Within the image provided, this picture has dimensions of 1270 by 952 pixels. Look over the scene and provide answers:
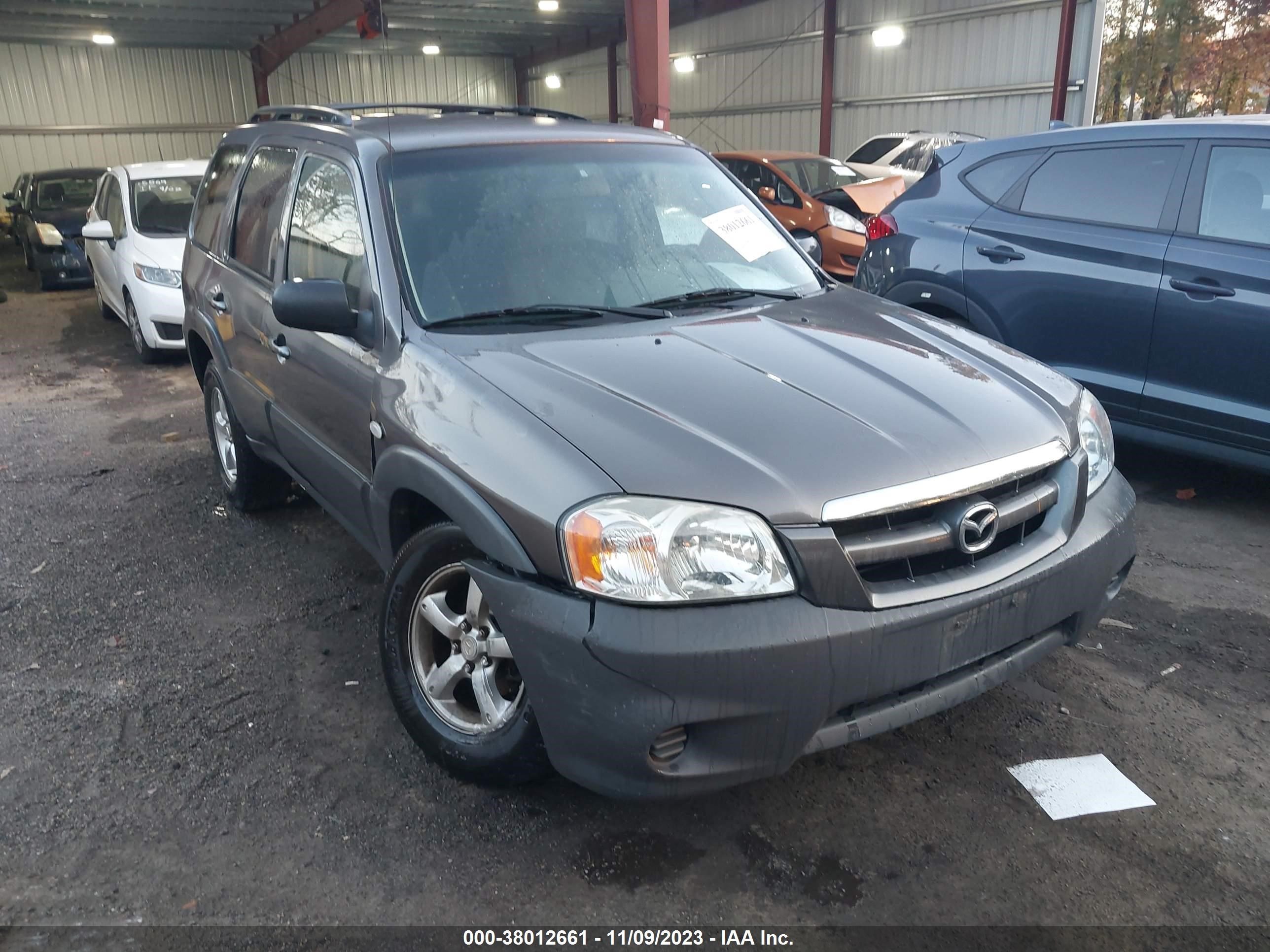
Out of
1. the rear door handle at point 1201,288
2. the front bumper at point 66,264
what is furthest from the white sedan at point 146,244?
the rear door handle at point 1201,288

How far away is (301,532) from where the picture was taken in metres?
4.73

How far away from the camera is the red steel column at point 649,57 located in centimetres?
1213

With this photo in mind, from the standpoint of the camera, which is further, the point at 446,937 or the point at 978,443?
the point at 978,443

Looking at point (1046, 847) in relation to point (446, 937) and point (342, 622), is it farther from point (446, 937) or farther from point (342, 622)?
point (342, 622)

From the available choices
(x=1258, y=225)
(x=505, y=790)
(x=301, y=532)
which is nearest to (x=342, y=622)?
(x=301, y=532)

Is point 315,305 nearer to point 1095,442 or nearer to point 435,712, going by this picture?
point 435,712

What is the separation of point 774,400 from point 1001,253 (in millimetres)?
3148

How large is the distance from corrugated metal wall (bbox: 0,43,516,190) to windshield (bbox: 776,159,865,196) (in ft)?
51.0

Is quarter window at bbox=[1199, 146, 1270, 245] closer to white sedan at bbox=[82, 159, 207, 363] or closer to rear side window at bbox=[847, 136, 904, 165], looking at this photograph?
white sedan at bbox=[82, 159, 207, 363]

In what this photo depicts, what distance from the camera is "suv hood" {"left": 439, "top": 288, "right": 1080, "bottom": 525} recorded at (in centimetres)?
227

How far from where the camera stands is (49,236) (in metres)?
12.5

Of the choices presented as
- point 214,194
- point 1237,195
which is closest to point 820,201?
point 1237,195

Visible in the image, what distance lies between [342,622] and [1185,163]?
4.20 metres

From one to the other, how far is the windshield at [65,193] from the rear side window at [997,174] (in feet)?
42.0
